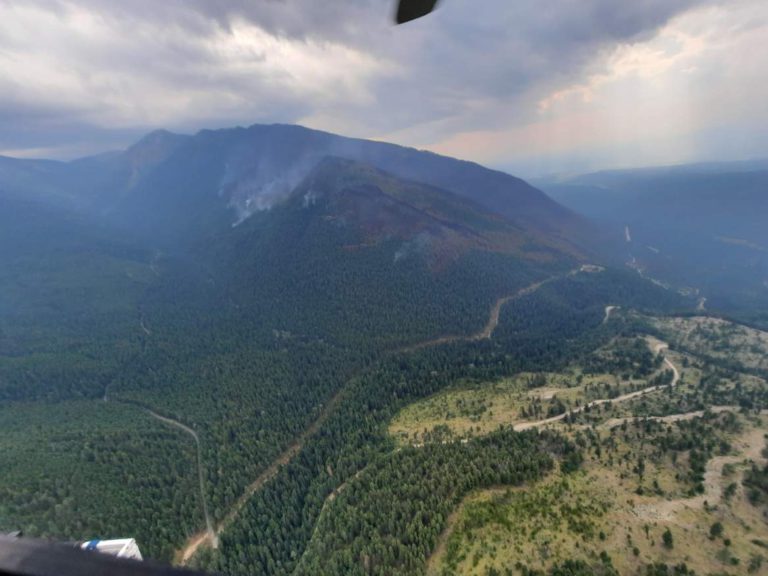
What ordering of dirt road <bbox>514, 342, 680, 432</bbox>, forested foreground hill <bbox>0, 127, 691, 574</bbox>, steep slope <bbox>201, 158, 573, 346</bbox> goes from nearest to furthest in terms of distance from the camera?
forested foreground hill <bbox>0, 127, 691, 574</bbox>
dirt road <bbox>514, 342, 680, 432</bbox>
steep slope <bbox>201, 158, 573, 346</bbox>

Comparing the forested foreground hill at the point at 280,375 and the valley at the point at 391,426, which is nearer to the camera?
the valley at the point at 391,426

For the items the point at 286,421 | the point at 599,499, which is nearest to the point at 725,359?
the point at 599,499

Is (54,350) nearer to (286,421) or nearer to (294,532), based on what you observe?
(286,421)

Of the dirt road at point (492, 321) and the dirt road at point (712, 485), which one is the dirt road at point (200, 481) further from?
the dirt road at point (712, 485)

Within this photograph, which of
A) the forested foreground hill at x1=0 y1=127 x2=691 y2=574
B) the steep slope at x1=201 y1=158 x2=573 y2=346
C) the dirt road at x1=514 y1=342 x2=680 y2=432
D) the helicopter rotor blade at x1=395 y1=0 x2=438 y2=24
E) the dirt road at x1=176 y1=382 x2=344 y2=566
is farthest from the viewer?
the steep slope at x1=201 y1=158 x2=573 y2=346

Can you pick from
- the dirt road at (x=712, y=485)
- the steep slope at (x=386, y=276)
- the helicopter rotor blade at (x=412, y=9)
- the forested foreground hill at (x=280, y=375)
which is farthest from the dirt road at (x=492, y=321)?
the helicopter rotor blade at (x=412, y=9)

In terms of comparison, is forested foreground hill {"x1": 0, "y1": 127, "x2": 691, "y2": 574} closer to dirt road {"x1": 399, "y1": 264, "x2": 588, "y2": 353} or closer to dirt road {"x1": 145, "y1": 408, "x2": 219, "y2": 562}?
dirt road {"x1": 145, "y1": 408, "x2": 219, "y2": 562}

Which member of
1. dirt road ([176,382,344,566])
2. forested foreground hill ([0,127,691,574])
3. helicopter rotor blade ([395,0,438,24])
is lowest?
dirt road ([176,382,344,566])

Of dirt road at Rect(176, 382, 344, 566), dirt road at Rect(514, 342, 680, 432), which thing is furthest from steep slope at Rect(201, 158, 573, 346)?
dirt road at Rect(514, 342, 680, 432)
